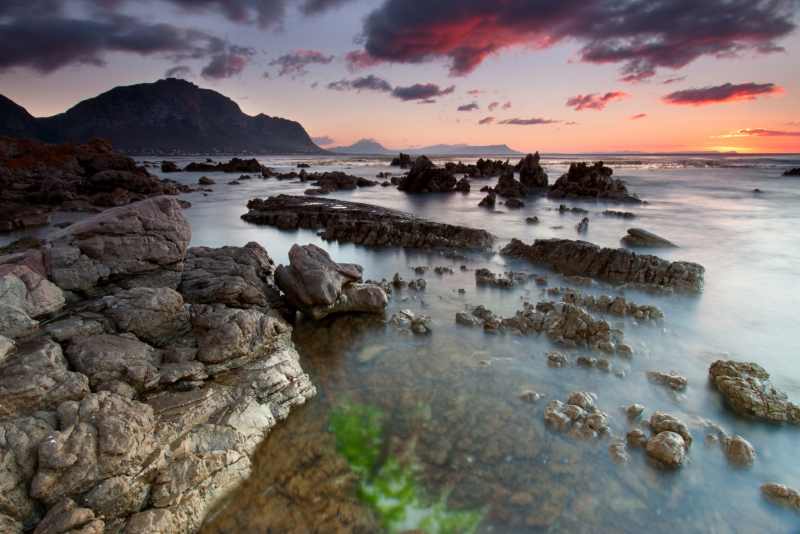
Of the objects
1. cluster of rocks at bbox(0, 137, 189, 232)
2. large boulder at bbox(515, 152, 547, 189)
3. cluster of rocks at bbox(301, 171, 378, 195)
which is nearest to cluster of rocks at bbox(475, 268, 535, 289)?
cluster of rocks at bbox(0, 137, 189, 232)

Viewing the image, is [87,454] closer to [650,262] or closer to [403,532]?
[403,532]

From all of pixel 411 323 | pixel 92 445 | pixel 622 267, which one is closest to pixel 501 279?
pixel 622 267

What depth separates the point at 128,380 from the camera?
6477 mm

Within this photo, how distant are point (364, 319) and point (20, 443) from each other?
8190mm

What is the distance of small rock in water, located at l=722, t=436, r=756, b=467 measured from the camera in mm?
6824

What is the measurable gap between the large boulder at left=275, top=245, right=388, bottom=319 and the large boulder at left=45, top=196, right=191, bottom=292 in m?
2.97

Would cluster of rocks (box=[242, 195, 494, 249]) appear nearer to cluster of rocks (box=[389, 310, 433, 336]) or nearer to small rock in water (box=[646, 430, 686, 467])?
cluster of rocks (box=[389, 310, 433, 336])

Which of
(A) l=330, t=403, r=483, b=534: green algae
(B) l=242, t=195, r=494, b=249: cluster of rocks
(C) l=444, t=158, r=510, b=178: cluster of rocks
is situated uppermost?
(C) l=444, t=158, r=510, b=178: cluster of rocks

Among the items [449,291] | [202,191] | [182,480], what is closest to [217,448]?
[182,480]

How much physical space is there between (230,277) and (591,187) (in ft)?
146

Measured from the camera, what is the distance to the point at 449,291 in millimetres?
14820

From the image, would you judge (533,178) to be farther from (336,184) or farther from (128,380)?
(128,380)

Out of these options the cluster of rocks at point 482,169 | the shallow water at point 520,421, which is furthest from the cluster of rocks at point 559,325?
the cluster of rocks at point 482,169

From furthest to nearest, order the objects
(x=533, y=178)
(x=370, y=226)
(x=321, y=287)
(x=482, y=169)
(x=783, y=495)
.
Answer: (x=482, y=169)
(x=533, y=178)
(x=370, y=226)
(x=321, y=287)
(x=783, y=495)
